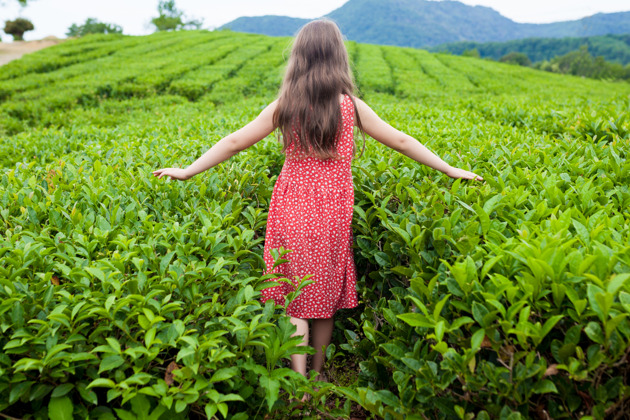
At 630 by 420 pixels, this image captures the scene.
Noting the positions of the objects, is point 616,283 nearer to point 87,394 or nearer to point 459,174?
point 459,174

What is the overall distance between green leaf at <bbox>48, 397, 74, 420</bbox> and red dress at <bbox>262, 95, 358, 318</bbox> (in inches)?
41.6

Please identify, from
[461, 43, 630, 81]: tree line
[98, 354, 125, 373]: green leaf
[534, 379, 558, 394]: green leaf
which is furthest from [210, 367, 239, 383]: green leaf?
[461, 43, 630, 81]: tree line

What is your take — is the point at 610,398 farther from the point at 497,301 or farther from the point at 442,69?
the point at 442,69

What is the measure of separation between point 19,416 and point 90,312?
2.03 feet

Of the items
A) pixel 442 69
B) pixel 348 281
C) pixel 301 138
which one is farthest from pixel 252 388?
pixel 442 69

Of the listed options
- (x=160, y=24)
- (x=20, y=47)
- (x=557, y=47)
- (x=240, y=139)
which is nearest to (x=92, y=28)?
(x=160, y=24)

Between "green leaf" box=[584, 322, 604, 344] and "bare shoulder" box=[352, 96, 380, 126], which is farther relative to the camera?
"bare shoulder" box=[352, 96, 380, 126]

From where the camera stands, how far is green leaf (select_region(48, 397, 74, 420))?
1597 millimetres

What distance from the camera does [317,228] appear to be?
A: 7.87 ft

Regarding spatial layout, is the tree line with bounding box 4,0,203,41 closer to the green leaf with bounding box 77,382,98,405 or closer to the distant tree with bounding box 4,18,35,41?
the distant tree with bounding box 4,18,35,41

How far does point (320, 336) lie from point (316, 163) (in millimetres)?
1024

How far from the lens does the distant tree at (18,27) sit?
39.8 meters

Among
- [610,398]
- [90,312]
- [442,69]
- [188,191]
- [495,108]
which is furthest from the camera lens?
[442,69]

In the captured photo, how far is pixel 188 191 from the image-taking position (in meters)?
2.91
